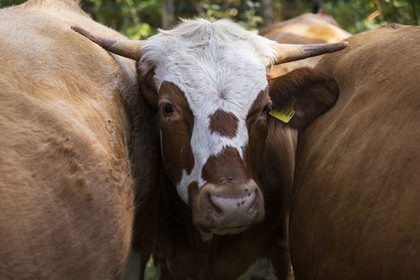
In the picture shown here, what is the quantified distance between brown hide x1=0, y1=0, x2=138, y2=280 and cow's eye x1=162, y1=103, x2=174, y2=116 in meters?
0.31

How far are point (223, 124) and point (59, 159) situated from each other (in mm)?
1356

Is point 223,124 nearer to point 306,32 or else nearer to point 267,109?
point 267,109

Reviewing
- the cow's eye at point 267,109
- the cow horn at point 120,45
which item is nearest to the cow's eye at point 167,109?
the cow horn at point 120,45

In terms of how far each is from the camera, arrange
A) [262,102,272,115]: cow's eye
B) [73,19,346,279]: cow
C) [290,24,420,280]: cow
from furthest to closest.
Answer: [262,102,272,115]: cow's eye
[73,19,346,279]: cow
[290,24,420,280]: cow

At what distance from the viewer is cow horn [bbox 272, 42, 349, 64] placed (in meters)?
5.59

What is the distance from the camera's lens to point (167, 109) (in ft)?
17.2

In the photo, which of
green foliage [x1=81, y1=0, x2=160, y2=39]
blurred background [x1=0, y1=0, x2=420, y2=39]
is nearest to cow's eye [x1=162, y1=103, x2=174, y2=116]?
blurred background [x1=0, y1=0, x2=420, y2=39]

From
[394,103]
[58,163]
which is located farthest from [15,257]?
[394,103]

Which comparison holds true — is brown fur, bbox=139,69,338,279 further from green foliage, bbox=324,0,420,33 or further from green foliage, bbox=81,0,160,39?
green foliage, bbox=81,0,160,39

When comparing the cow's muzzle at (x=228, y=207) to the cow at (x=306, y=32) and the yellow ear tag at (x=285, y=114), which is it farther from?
the cow at (x=306, y=32)

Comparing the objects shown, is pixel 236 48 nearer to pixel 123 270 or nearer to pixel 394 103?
pixel 394 103

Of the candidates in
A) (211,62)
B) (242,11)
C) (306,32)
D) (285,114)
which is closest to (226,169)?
(211,62)

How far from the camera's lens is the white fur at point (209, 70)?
199 inches

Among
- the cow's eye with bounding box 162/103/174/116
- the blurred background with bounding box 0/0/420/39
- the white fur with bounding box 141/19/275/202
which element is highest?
the white fur with bounding box 141/19/275/202
